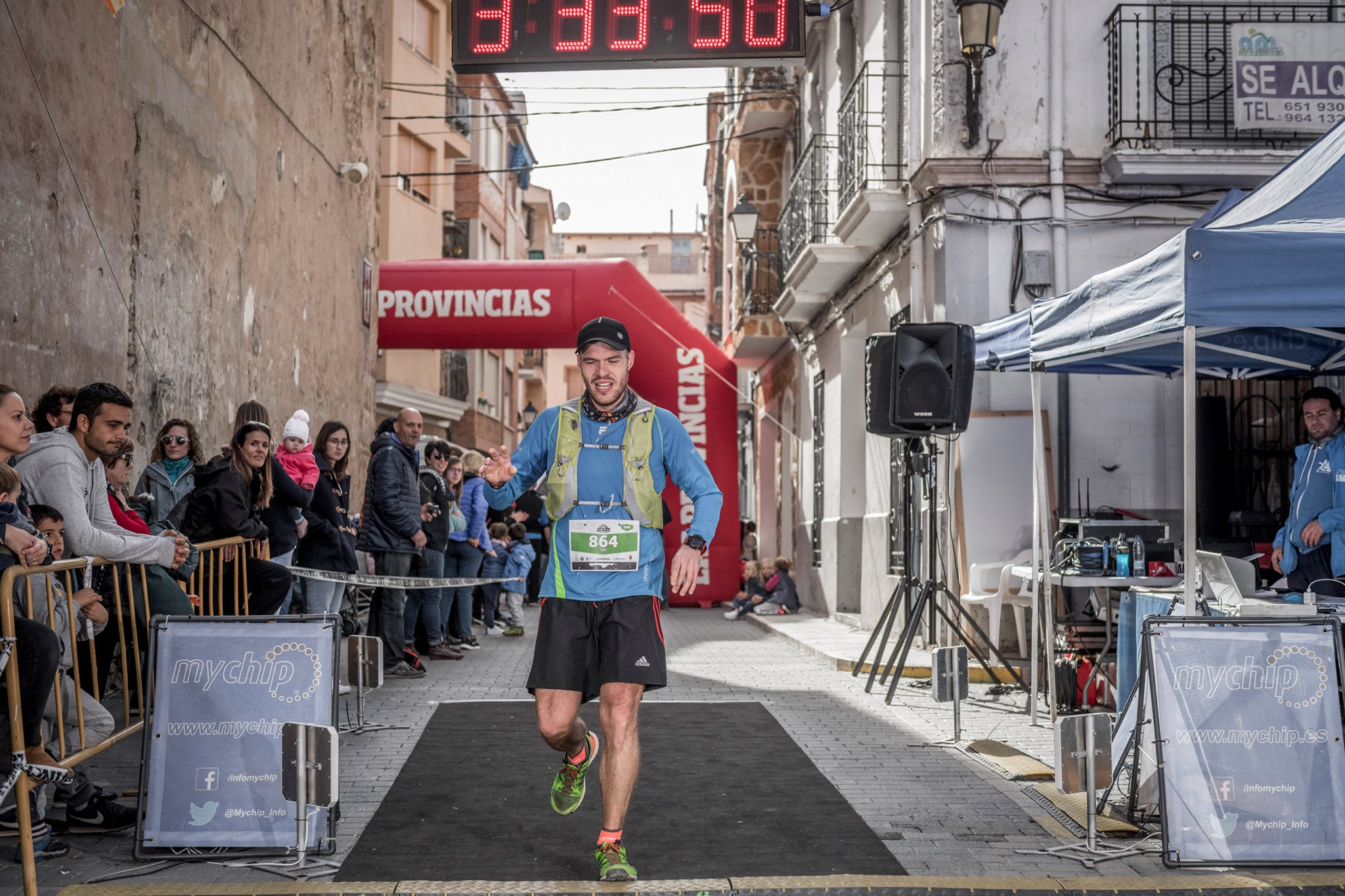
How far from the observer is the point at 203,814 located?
16.0ft

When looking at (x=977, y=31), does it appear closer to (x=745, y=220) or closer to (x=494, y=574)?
(x=494, y=574)

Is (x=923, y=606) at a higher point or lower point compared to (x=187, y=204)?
lower

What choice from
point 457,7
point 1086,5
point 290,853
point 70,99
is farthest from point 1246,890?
point 1086,5

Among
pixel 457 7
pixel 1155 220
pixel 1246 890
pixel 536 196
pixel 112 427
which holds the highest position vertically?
pixel 536 196

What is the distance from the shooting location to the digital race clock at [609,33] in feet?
28.3

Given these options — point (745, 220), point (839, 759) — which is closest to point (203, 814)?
point (839, 759)

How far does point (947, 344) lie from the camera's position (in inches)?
376

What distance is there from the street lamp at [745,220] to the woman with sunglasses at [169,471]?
1233cm

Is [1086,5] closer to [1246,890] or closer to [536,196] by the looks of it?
[1246,890]

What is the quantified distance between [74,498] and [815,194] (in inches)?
482

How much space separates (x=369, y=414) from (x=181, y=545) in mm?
11758

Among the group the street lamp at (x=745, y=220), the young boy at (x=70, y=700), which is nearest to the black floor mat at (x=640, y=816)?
the young boy at (x=70, y=700)

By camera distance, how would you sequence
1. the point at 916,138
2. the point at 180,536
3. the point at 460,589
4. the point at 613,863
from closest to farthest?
the point at 613,863
the point at 180,536
the point at 916,138
the point at 460,589

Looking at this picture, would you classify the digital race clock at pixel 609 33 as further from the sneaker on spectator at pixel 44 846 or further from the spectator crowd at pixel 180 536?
the sneaker on spectator at pixel 44 846
